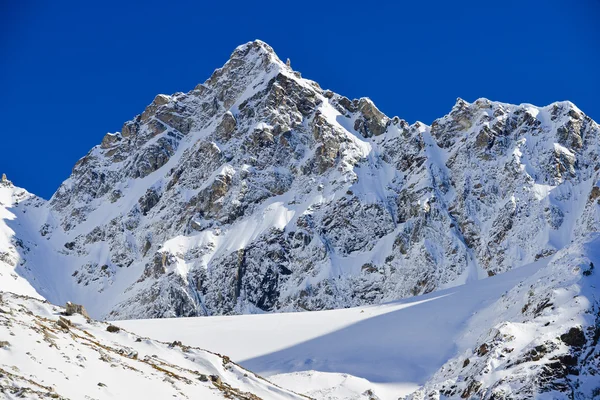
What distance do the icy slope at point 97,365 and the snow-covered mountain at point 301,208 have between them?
7812cm

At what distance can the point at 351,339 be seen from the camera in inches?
1769

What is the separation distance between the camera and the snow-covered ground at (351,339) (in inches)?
1506

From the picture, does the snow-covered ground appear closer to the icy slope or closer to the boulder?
the icy slope

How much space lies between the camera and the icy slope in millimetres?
18922

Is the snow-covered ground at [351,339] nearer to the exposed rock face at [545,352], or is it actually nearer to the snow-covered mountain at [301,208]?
the exposed rock face at [545,352]

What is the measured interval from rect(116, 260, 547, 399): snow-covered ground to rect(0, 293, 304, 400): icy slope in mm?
9302

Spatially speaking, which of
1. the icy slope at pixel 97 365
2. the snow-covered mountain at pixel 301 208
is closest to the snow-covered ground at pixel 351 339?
the icy slope at pixel 97 365

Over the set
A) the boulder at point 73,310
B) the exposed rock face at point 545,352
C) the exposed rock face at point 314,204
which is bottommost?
the exposed rock face at point 545,352

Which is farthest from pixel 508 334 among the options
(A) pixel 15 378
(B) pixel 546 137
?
(B) pixel 546 137

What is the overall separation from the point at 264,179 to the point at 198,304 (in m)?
33.0

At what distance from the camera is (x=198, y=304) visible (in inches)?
4680

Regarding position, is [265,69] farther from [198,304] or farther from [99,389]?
[99,389]

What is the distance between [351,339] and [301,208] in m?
88.1

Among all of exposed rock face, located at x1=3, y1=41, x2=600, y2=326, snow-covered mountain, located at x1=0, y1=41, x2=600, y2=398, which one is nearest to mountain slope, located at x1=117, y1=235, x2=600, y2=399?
snow-covered mountain, located at x1=0, y1=41, x2=600, y2=398
